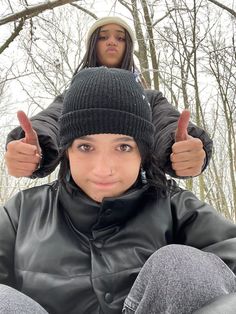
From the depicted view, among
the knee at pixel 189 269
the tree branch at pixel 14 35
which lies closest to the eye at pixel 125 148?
the knee at pixel 189 269

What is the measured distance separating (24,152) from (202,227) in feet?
1.48

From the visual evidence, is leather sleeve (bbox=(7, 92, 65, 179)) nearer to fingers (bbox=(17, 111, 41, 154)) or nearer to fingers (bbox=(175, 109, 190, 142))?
fingers (bbox=(17, 111, 41, 154))

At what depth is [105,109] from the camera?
0.91m

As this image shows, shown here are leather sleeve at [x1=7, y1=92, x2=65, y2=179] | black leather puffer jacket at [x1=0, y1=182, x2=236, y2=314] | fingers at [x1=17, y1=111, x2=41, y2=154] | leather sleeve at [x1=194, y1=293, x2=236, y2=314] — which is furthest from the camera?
leather sleeve at [x1=7, y1=92, x2=65, y2=179]

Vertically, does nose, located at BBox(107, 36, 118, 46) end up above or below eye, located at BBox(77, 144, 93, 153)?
above

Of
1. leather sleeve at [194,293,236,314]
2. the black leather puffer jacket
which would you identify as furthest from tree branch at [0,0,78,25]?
leather sleeve at [194,293,236,314]

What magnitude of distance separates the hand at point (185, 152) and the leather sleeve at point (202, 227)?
0.24 ft

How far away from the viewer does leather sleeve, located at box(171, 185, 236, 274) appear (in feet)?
2.83

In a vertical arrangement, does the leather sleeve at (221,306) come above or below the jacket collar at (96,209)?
below

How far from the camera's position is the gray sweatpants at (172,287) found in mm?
623

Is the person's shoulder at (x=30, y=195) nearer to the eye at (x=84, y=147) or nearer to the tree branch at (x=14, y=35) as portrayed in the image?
the eye at (x=84, y=147)

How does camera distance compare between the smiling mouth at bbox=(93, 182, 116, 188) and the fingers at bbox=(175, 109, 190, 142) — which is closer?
the smiling mouth at bbox=(93, 182, 116, 188)

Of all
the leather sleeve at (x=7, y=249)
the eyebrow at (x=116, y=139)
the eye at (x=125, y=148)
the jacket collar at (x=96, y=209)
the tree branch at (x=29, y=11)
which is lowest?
the leather sleeve at (x=7, y=249)

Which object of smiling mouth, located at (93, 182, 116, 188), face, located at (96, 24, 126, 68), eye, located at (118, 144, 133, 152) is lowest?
smiling mouth, located at (93, 182, 116, 188)
